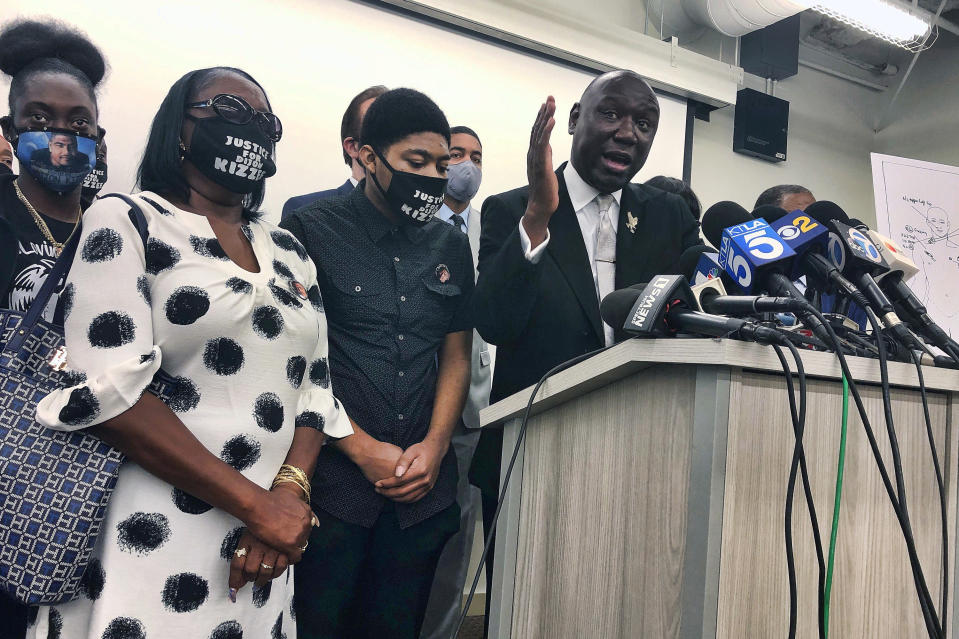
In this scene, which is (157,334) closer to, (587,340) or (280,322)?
(280,322)

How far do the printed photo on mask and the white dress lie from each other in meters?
0.68

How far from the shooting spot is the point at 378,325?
177cm

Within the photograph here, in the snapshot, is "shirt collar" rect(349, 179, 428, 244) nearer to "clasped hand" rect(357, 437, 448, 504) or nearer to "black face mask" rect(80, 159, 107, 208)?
"clasped hand" rect(357, 437, 448, 504)

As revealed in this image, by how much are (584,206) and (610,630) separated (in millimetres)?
1130

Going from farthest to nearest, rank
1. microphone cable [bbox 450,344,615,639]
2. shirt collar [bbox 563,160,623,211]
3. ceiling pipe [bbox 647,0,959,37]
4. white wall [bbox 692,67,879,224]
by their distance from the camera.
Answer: white wall [bbox 692,67,879,224] < ceiling pipe [bbox 647,0,959,37] < shirt collar [bbox 563,160,623,211] < microphone cable [bbox 450,344,615,639]

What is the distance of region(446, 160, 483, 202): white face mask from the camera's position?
2910 mm

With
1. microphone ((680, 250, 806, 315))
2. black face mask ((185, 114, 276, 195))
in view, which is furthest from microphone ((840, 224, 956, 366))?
black face mask ((185, 114, 276, 195))

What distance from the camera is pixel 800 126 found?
4.89 m

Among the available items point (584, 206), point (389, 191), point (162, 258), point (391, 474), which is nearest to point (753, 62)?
point (584, 206)

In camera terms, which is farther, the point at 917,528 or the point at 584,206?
the point at 584,206

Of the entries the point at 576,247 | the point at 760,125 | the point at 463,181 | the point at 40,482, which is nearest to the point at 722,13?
the point at 760,125

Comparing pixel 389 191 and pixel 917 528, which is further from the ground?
pixel 389 191

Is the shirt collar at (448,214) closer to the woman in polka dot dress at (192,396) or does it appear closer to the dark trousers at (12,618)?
the woman in polka dot dress at (192,396)

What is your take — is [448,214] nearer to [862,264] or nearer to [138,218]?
[138,218]
